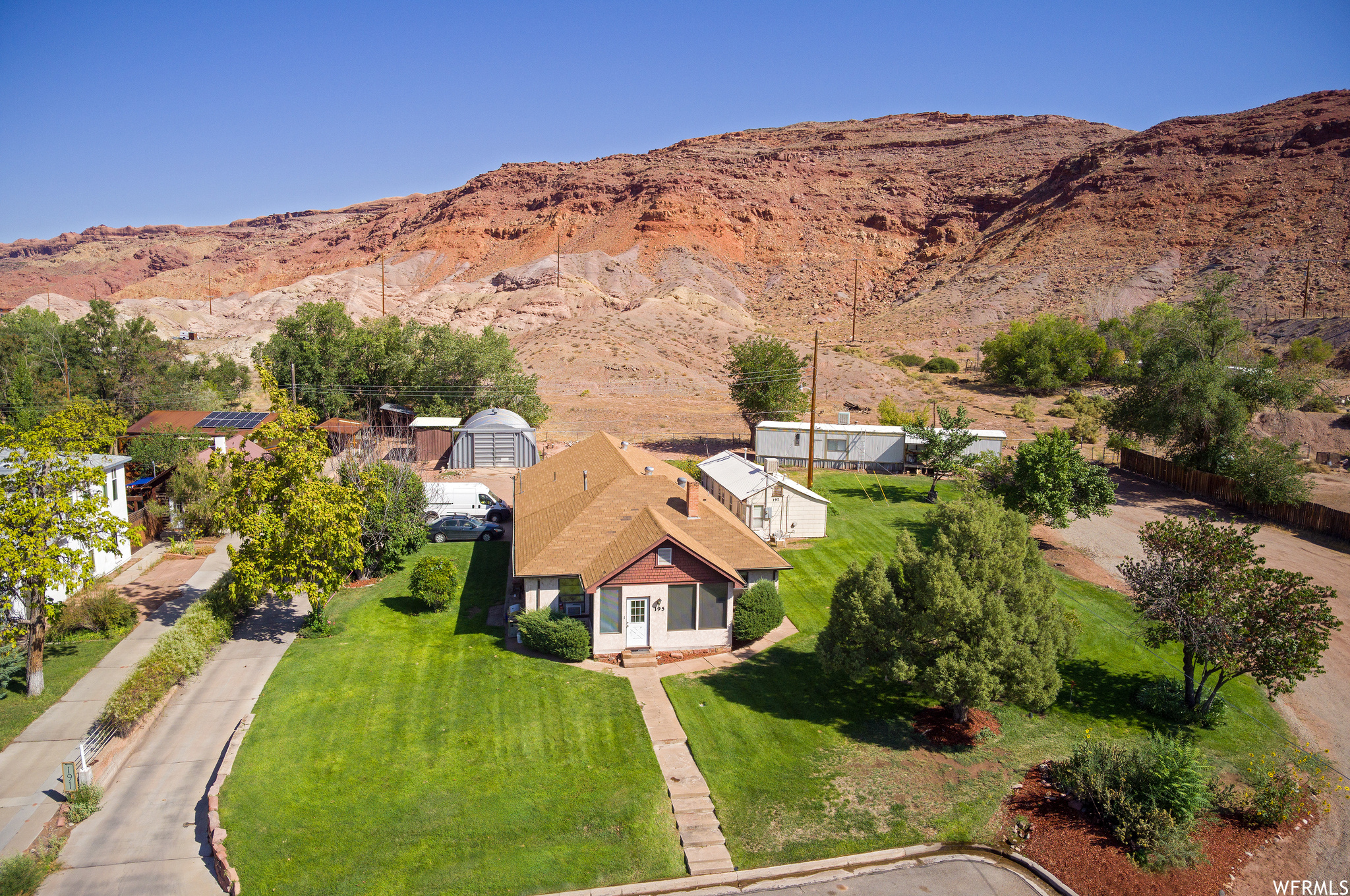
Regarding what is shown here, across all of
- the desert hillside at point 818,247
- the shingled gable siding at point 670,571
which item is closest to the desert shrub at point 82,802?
the shingled gable siding at point 670,571

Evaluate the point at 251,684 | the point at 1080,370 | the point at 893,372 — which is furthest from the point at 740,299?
the point at 251,684

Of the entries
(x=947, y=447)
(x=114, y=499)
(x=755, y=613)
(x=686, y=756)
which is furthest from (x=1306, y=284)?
(x=114, y=499)

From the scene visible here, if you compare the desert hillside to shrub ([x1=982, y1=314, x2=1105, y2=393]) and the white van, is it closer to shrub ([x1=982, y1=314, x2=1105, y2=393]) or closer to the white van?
shrub ([x1=982, y1=314, x2=1105, y2=393])

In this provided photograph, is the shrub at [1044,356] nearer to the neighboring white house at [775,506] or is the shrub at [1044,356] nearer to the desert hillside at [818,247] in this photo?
the desert hillside at [818,247]

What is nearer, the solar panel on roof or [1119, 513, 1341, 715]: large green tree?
[1119, 513, 1341, 715]: large green tree

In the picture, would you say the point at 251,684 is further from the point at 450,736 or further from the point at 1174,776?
the point at 1174,776

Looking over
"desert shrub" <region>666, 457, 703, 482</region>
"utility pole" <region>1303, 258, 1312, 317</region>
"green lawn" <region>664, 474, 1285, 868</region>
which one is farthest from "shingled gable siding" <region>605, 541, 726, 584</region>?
"utility pole" <region>1303, 258, 1312, 317</region>
